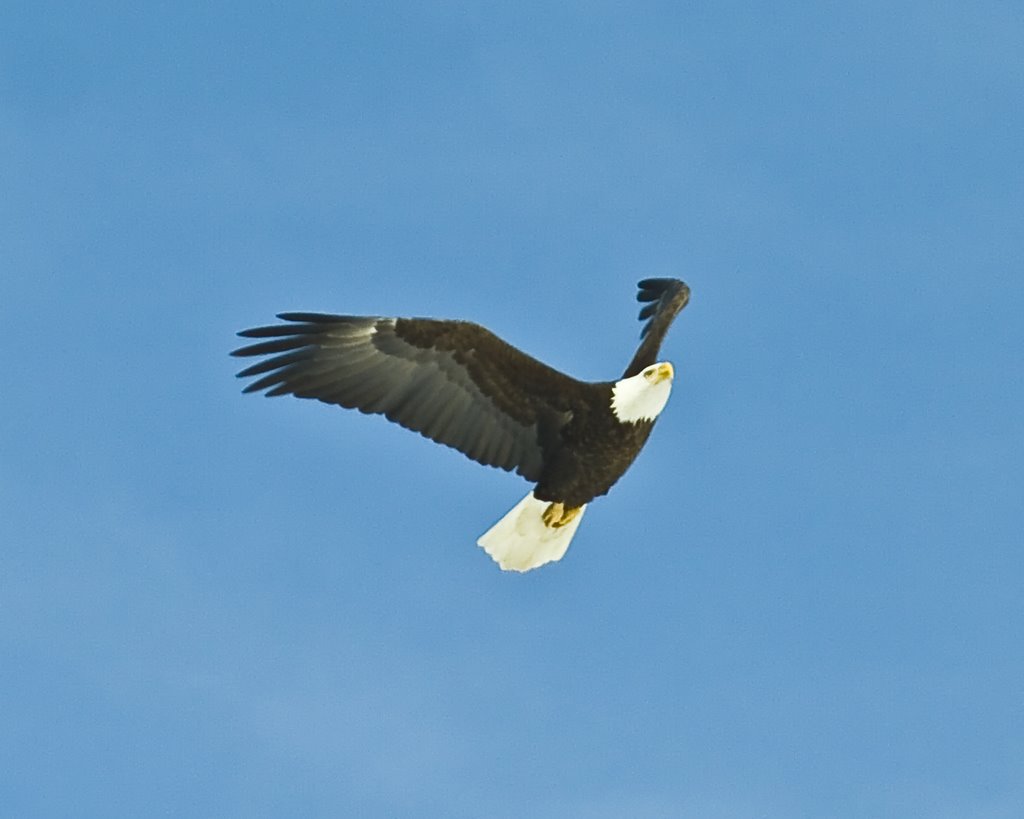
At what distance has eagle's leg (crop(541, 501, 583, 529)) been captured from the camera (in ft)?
48.2

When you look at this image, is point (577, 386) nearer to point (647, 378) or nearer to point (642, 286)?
point (647, 378)

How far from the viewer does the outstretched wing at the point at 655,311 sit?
15.2 metres

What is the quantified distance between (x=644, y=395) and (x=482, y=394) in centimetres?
109

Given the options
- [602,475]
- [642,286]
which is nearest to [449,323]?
[602,475]

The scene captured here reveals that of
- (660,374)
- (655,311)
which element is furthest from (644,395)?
(655,311)

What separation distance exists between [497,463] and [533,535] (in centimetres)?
60

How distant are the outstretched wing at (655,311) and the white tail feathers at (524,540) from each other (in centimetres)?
117

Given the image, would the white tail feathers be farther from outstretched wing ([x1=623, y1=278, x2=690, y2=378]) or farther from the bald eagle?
outstretched wing ([x1=623, y1=278, x2=690, y2=378])

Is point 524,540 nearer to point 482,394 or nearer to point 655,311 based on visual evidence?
point 482,394

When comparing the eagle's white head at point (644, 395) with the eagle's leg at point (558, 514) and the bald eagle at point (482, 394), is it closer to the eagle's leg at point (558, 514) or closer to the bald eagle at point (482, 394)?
the bald eagle at point (482, 394)

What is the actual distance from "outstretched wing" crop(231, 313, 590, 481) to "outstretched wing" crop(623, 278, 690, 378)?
2.77 feet

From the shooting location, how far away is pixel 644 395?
14.3 meters

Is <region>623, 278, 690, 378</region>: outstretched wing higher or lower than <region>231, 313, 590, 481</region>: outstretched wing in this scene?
higher

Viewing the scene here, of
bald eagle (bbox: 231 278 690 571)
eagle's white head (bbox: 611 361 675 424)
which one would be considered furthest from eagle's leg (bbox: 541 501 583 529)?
eagle's white head (bbox: 611 361 675 424)
